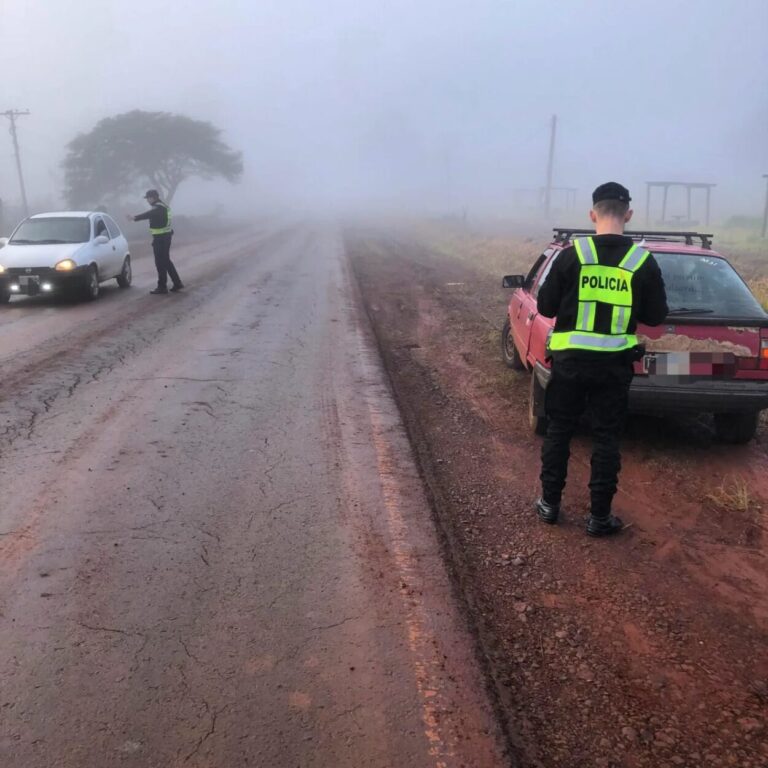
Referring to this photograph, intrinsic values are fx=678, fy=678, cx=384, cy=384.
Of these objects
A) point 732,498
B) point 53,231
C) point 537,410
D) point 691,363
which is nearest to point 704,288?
point 691,363

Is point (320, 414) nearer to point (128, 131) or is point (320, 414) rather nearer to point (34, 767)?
point (34, 767)

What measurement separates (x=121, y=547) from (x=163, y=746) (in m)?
1.46

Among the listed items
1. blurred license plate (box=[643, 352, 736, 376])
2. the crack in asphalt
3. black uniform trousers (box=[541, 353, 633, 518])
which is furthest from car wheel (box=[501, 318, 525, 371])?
the crack in asphalt

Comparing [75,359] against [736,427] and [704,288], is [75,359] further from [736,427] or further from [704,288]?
[736,427]

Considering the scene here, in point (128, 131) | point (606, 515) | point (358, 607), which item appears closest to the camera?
point (358, 607)

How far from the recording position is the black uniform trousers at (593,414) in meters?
3.82

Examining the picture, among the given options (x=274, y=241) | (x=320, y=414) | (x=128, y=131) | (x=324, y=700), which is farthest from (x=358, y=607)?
(x=128, y=131)

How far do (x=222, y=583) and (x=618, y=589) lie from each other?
193cm

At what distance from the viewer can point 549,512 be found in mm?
4000

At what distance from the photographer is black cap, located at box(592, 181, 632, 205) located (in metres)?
3.74

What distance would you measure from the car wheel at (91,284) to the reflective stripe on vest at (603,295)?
9.79 meters

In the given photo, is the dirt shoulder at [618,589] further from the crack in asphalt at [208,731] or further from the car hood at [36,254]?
the car hood at [36,254]

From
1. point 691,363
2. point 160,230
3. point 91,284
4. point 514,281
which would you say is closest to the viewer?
point 691,363

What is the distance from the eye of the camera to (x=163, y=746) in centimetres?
227
